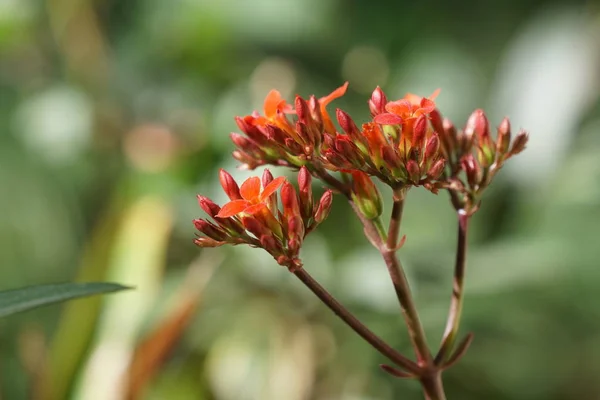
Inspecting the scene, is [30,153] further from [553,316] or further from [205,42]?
[553,316]

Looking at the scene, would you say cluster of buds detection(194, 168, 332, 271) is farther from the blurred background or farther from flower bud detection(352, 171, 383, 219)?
the blurred background

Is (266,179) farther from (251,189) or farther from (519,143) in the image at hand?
(519,143)

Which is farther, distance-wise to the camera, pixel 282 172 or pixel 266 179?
pixel 282 172

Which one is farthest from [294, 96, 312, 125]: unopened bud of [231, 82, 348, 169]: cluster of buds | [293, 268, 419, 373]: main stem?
[293, 268, 419, 373]: main stem

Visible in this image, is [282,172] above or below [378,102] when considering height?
above

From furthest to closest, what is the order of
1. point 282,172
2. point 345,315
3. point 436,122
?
point 282,172 → point 436,122 → point 345,315

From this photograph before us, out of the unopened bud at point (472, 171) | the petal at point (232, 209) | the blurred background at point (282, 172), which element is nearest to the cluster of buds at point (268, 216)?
the petal at point (232, 209)

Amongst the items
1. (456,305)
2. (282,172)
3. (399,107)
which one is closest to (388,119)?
(399,107)
